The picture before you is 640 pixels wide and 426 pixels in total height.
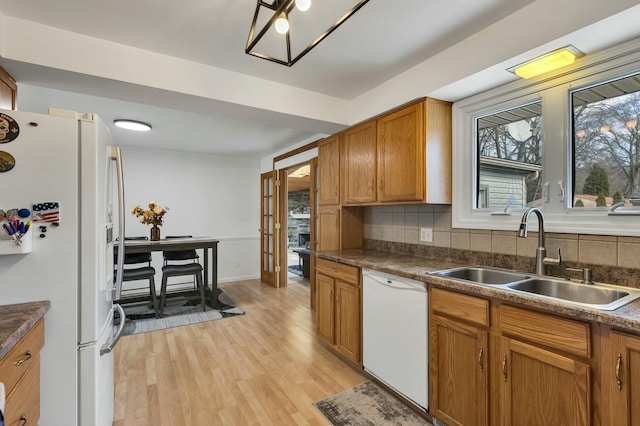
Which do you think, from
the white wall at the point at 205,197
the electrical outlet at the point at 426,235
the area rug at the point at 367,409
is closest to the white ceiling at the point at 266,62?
the electrical outlet at the point at 426,235

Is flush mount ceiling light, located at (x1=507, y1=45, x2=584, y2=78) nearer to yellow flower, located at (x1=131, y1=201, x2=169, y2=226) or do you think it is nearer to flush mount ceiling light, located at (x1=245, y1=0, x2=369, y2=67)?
flush mount ceiling light, located at (x1=245, y1=0, x2=369, y2=67)

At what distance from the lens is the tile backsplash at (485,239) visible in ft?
5.16

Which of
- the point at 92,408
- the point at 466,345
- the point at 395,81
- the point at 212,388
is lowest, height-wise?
the point at 212,388

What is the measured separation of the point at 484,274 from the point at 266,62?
2092mm

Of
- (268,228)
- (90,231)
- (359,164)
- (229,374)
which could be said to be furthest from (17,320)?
(268,228)

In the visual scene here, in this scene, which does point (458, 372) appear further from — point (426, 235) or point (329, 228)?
point (329, 228)

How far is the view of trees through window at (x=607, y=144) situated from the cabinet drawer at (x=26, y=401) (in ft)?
8.95

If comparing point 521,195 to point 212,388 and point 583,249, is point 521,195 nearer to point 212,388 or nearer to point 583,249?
point 583,249

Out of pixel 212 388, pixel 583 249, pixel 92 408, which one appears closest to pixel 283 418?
pixel 212 388

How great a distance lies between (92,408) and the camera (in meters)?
1.37

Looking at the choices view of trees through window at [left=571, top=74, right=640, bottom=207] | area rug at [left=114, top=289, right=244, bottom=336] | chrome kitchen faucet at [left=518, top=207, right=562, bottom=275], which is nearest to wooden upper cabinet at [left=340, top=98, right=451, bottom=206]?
chrome kitchen faucet at [left=518, top=207, right=562, bottom=275]

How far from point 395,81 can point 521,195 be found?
1.26 metres

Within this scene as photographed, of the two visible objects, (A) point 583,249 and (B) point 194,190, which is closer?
(A) point 583,249

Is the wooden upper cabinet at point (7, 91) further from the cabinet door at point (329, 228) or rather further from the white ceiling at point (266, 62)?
the cabinet door at point (329, 228)
